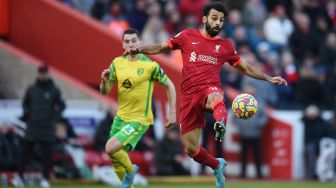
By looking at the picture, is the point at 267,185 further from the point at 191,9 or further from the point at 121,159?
the point at 121,159

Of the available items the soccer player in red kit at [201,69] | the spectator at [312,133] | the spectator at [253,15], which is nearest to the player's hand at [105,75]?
the soccer player in red kit at [201,69]

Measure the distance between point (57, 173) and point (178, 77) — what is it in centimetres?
362

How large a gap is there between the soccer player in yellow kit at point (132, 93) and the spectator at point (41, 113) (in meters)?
4.28

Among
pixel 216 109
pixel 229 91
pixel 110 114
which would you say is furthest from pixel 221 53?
pixel 229 91

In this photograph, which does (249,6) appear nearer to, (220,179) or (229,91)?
(229,91)

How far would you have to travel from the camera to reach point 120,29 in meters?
24.0

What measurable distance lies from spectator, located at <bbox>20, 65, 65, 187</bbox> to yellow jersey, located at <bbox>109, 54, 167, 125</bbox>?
4285 millimetres

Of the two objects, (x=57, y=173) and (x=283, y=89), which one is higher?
(x=283, y=89)

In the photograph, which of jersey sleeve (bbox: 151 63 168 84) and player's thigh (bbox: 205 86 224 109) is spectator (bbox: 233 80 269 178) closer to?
jersey sleeve (bbox: 151 63 168 84)

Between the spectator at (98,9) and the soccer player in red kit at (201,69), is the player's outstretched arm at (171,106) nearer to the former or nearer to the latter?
the soccer player in red kit at (201,69)

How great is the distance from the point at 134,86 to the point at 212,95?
196 cm

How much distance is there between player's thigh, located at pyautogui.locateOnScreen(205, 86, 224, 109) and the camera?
548 inches

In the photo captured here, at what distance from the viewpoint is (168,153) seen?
2148 cm

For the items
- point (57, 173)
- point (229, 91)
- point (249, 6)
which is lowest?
point (57, 173)
